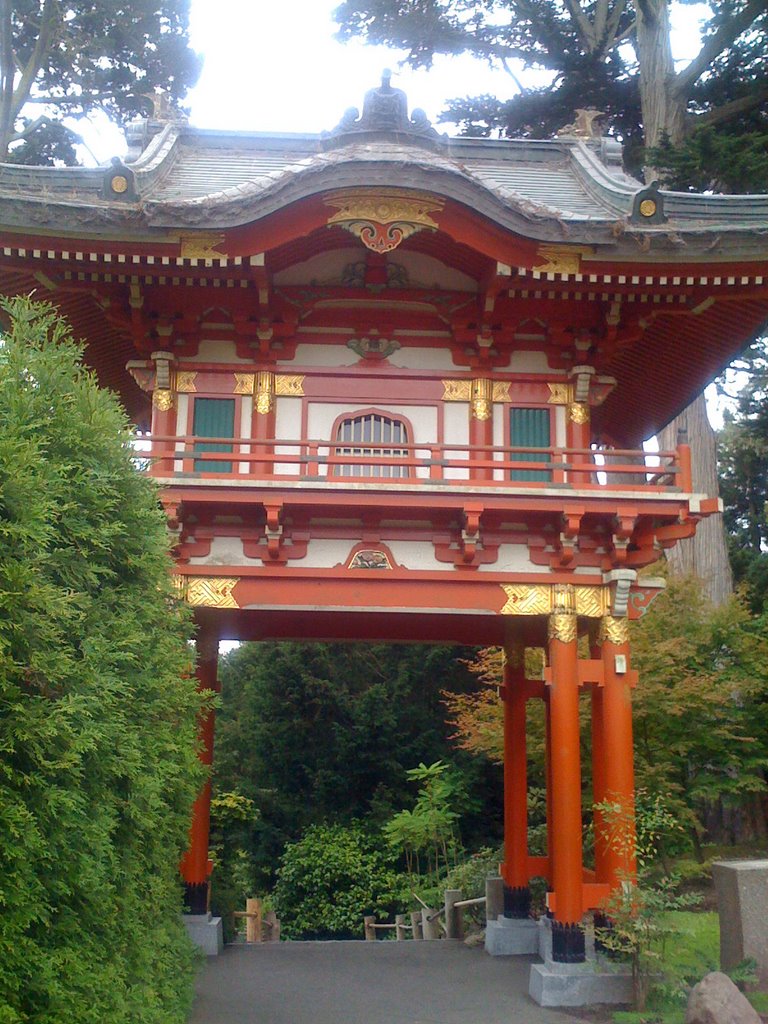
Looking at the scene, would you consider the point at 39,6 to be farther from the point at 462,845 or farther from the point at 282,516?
the point at 462,845

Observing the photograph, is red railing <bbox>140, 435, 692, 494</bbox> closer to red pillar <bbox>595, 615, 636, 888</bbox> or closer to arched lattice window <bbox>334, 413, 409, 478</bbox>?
arched lattice window <bbox>334, 413, 409, 478</bbox>

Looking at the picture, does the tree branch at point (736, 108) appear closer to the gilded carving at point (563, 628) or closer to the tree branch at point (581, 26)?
the tree branch at point (581, 26)

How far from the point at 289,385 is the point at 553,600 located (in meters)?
4.05

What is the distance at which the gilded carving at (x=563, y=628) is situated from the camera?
422 inches

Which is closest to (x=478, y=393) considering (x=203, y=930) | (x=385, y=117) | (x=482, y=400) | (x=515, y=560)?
(x=482, y=400)

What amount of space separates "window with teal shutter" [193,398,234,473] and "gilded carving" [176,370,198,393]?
157 millimetres

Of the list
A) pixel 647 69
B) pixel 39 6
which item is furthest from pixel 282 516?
pixel 39 6

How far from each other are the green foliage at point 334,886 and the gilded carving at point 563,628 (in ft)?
39.2

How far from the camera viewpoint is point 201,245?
33.7 feet

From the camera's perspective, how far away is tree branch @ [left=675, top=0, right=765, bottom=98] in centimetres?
1955

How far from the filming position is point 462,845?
2236cm

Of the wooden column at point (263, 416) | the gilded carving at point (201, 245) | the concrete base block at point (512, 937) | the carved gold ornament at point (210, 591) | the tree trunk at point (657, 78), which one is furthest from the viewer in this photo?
the tree trunk at point (657, 78)

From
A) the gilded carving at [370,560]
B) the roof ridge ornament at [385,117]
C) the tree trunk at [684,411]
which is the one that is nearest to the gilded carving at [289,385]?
the gilded carving at [370,560]

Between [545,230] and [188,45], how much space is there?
1795cm
